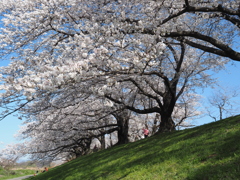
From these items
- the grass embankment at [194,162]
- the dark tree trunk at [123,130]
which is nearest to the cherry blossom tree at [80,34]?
the grass embankment at [194,162]

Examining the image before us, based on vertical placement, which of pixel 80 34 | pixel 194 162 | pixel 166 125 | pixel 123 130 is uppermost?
pixel 80 34

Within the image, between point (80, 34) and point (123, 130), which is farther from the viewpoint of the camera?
point (123, 130)

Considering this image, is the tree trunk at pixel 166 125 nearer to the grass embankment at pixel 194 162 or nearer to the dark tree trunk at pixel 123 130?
the dark tree trunk at pixel 123 130

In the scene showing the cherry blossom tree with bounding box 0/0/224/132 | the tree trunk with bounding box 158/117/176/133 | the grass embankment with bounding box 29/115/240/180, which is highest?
the cherry blossom tree with bounding box 0/0/224/132

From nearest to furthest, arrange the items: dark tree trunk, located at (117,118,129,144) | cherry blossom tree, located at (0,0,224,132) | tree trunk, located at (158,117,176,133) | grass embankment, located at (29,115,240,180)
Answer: grass embankment, located at (29,115,240,180)
cherry blossom tree, located at (0,0,224,132)
tree trunk, located at (158,117,176,133)
dark tree trunk, located at (117,118,129,144)

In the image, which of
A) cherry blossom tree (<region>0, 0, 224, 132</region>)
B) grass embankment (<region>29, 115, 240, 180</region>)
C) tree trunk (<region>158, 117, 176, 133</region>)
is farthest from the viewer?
tree trunk (<region>158, 117, 176, 133</region>)

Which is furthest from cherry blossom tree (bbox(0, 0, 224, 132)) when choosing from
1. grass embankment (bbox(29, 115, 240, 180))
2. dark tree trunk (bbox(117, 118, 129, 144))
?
dark tree trunk (bbox(117, 118, 129, 144))

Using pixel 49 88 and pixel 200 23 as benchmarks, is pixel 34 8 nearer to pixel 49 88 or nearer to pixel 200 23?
pixel 49 88

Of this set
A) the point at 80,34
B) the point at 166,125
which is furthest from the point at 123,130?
the point at 80,34

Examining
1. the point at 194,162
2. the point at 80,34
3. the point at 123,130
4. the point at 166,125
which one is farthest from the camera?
the point at 123,130

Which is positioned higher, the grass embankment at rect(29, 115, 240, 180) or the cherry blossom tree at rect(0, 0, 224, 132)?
the cherry blossom tree at rect(0, 0, 224, 132)

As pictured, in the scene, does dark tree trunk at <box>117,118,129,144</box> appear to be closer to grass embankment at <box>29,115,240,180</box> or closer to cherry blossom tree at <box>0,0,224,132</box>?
cherry blossom tree at <box>0,0,224,132</box>

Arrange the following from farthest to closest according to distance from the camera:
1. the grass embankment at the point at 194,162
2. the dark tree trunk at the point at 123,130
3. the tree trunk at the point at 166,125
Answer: the dark tree trunk at the point at 123,130 → the tree trunk at the point at 166,125 → the grass embankment at the point at 194,162

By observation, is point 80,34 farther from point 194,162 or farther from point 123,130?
point 123,130
